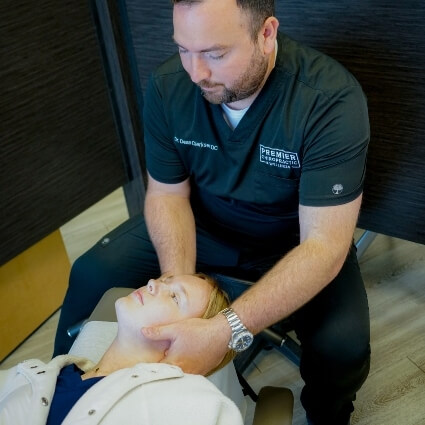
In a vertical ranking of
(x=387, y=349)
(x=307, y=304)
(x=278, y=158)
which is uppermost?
(x=278, y=158)

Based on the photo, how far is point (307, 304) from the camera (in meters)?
1.38

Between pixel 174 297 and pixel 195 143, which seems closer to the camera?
pixel 174 297

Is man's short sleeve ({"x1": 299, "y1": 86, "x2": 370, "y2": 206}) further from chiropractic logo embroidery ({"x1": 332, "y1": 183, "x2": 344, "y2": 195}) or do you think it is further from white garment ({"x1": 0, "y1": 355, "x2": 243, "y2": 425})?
white garment ({"x1": 0, "y1": 355, "x2": 243, "y2": 425})

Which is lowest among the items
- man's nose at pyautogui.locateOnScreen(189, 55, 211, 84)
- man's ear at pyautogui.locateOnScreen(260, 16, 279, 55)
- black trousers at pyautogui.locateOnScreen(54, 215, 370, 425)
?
black trousers at pyautogui.locateOnScreen(54, 215, 370, 425)

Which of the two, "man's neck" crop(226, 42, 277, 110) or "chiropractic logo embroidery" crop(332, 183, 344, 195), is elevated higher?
"man's neck" crop(226, 42, 277, 110)

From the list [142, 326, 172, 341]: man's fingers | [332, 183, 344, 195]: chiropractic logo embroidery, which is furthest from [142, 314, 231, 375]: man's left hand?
[332, 183, 344, 195]: chiropractic logo embroidery

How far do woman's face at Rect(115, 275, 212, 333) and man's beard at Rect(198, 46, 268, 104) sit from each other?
15.2 inches

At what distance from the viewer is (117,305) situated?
119 centimetres

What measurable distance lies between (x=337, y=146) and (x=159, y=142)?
45cm

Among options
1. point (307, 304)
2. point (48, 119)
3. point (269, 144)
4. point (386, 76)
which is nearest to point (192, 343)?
point (307, 304)

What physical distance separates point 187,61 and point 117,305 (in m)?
0.51

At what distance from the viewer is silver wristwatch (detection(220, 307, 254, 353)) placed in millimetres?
1179

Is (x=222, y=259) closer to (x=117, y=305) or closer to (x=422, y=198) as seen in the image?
(x=117, y=305)

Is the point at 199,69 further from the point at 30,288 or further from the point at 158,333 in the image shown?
the point at 30,288
